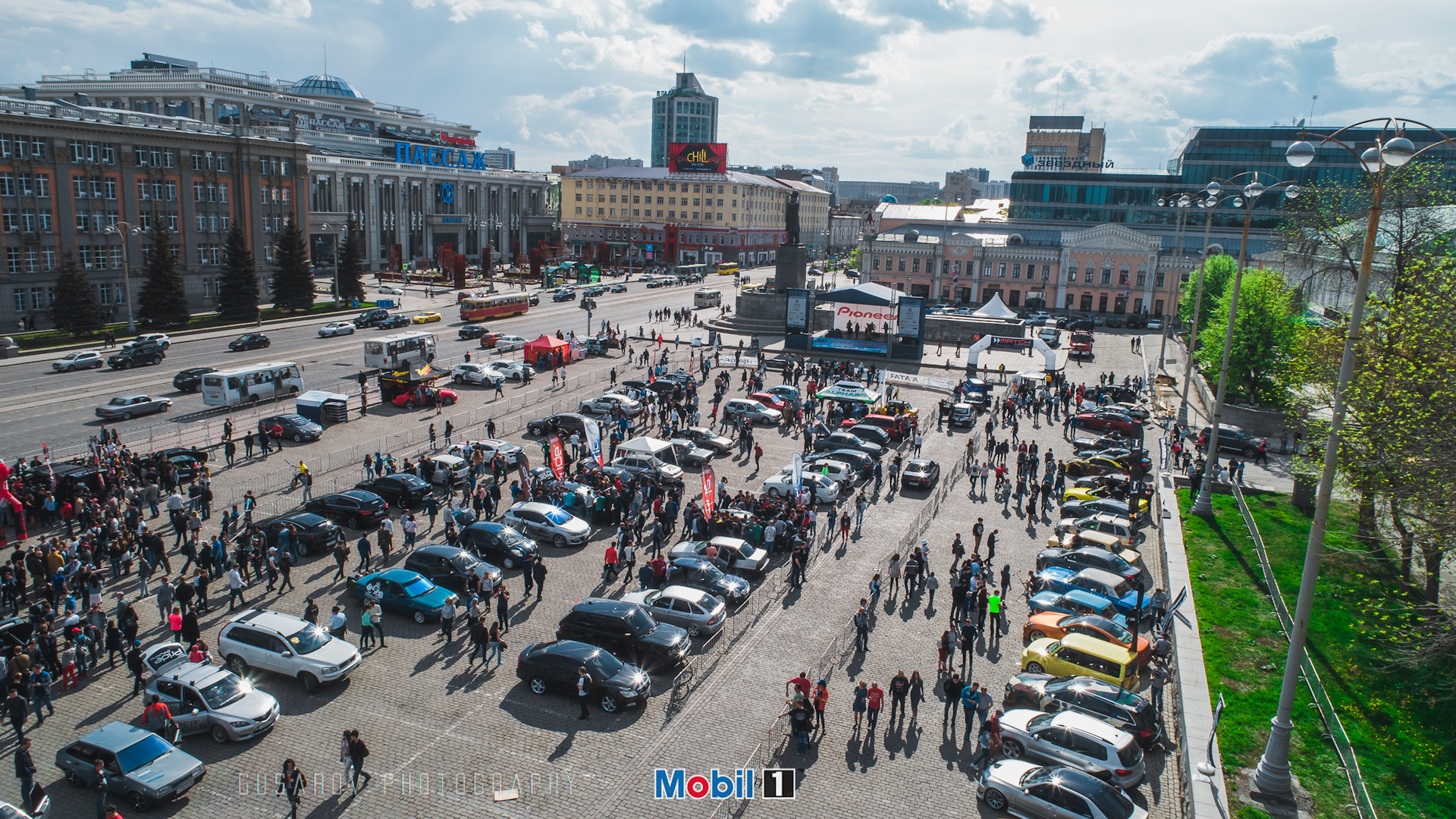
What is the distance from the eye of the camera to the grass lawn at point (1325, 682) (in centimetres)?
1576

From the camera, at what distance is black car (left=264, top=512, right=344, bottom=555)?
24469mm

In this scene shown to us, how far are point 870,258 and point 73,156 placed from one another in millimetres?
73109

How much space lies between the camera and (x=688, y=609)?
67.8 ft

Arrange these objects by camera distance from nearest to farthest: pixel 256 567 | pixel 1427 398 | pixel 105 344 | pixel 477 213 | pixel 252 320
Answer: pixel 1427 398 < pixel 256 567 < pixel 105 344 < pixel 252 320 < pixel 477 213

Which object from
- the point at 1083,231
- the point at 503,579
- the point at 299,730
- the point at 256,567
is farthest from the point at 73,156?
the point at 1083,231

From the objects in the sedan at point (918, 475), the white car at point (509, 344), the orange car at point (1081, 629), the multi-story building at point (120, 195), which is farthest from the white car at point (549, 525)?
the multi-story building at point (120, 195)

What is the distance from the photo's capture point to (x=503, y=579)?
2364 cm

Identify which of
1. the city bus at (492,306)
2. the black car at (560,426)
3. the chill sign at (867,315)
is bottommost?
the black car at (560,426)

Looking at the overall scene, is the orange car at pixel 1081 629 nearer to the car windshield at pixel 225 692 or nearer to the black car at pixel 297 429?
the car windshield at pixel 225 692

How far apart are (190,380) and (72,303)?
800 inches

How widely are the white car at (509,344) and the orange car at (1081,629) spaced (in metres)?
44.6

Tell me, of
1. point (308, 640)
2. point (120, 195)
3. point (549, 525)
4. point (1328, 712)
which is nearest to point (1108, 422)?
point (1328, 712)

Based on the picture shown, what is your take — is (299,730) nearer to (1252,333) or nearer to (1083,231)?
(1252,333)

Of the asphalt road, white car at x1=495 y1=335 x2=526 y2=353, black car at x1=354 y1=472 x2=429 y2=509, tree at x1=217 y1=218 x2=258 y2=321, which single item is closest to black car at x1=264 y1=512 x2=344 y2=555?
black car at x1=354 y1=472 x2=429 y2=509
